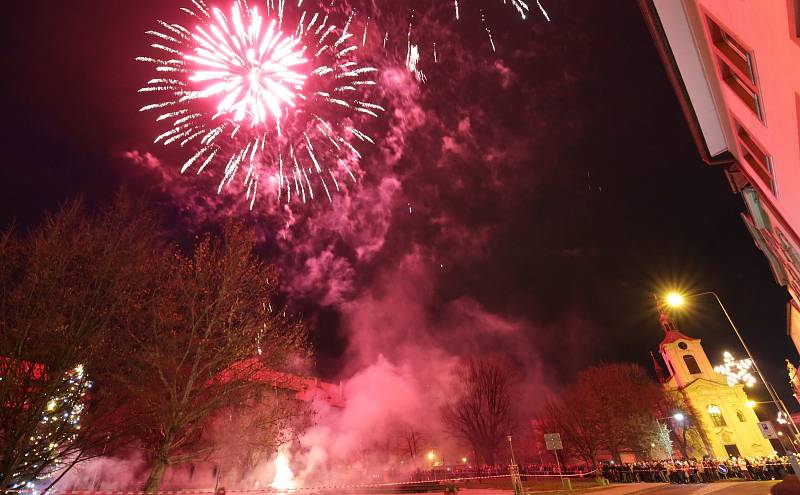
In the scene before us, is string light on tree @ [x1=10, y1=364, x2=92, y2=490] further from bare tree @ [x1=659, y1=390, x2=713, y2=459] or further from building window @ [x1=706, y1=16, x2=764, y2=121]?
bare tree @ [x1=659, y1=390, x2=713, y2=459]

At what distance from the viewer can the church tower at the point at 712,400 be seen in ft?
159

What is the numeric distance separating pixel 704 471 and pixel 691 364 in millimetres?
41926

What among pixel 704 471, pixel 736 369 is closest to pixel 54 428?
pixel 736 369

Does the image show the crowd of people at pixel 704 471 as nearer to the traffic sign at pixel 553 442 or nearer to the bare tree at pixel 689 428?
the traffic sign at pixel 553 442

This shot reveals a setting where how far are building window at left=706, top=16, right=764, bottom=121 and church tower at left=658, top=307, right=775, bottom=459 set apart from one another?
5216 cm

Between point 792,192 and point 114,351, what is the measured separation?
1936 centimetres

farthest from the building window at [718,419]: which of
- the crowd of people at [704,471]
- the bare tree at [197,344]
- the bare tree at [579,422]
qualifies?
the bare tree at [197,344]

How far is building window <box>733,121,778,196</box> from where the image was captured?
10.8 meters

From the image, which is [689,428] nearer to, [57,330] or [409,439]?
[409,439]

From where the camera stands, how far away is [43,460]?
340 inches

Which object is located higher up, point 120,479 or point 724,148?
point 724,148

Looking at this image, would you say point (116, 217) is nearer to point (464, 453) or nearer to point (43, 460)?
point (43, 460)

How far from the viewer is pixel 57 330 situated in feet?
28.8

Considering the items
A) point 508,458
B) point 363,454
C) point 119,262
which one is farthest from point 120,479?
point 508,458
